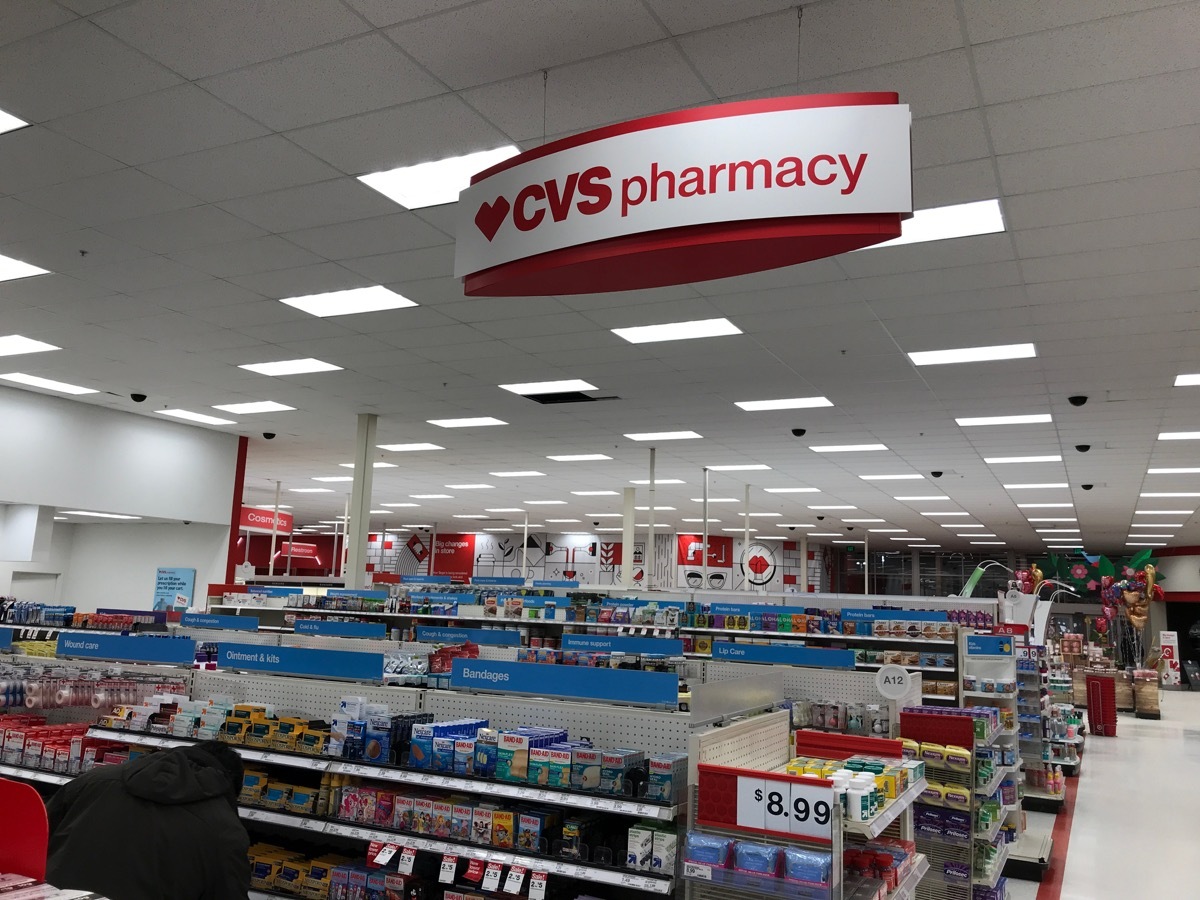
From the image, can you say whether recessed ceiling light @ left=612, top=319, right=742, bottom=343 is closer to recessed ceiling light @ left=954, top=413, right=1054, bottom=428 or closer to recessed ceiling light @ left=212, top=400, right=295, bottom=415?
recessed ceiling light @ left=954, top=413, right=1054, bottom=428

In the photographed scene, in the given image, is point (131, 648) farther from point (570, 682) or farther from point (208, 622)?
point (570, 682)

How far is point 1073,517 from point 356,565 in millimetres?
16279

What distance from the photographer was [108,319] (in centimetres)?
797

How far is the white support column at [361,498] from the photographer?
38.1 ft

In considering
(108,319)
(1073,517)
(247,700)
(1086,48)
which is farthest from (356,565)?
(1073,517)

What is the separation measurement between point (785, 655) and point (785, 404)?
474cm

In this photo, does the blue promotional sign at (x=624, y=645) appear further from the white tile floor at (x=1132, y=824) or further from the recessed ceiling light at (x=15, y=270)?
the recessed ceiling light at (x=15, y=270)

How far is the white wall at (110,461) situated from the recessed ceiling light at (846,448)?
8826mm

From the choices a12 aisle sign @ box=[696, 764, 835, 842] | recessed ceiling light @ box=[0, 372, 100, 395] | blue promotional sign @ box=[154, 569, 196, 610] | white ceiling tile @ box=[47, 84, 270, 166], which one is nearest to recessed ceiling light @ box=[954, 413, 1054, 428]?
a12 aisle sign @ box=[696, 764, 835, 842]

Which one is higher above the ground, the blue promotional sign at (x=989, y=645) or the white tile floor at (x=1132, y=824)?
the blue promotional sign at (x=989, y=645)

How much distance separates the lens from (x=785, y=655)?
6141mm

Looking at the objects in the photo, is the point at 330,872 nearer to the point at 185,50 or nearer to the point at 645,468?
the point at 185,50

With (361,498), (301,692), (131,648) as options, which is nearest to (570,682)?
(301,692)

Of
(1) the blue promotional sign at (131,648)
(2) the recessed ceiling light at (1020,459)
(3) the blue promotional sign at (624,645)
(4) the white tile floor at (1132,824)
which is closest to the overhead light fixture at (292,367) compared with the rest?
(1) the blue promotional sign at (131,648)
